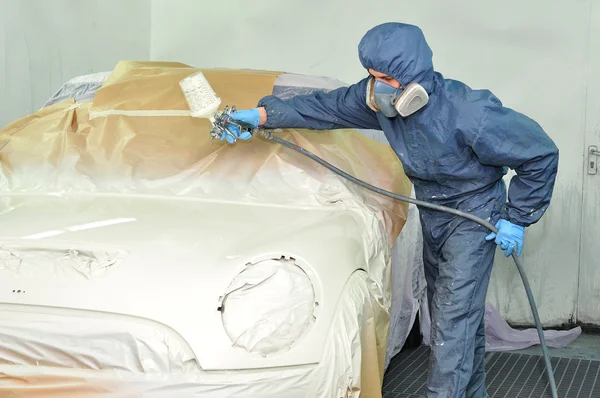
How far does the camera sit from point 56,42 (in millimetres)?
4430

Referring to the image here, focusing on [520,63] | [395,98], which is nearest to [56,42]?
[395,98]

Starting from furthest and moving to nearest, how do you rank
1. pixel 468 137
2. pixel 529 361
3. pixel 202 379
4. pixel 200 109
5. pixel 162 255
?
pixel 529 361, pixel 200 109, pixel 468 137, pixel 162 255, pixel 202 379

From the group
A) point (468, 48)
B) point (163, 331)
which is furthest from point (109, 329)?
point (468, 48)

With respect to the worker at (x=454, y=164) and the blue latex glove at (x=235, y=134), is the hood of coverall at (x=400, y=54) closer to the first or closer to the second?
the worker at (x=454, y=164)

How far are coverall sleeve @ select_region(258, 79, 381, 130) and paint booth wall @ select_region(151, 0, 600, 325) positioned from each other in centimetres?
186

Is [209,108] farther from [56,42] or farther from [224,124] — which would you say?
[56,42]

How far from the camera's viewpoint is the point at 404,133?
2.64 m

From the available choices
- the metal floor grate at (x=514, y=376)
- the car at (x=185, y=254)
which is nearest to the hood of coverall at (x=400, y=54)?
the car at (x=185, y=254)

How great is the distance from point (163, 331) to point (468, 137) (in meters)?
1.22

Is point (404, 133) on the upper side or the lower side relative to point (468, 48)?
lower

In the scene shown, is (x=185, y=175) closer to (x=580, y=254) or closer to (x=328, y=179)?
(x=328, y=179)

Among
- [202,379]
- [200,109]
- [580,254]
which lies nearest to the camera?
[202,379]

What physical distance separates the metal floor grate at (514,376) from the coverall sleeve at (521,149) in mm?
1155

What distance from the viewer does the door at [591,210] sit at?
4.31m
